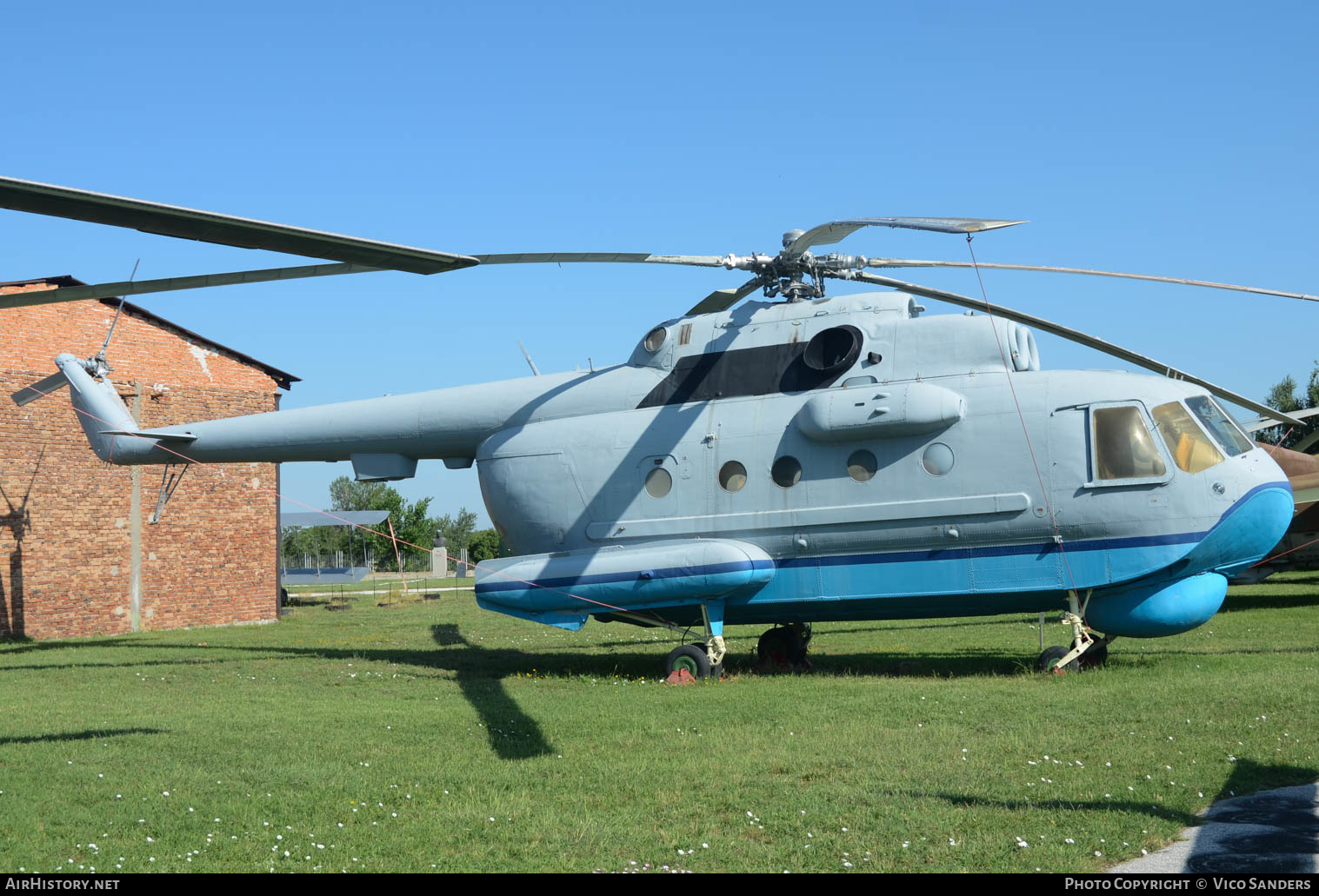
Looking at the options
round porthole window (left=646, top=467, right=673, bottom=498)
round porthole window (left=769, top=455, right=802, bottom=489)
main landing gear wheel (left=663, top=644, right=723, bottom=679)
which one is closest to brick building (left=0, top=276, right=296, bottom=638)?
round porthole window (left=646, top=467, right=673, bottom=498)

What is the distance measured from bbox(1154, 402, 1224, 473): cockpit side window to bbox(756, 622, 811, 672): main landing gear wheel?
17.5ft

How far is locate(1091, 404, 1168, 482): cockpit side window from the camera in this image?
11719 millimetres

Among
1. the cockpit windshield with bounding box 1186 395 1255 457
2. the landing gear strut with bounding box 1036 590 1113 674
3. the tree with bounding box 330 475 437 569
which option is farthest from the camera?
the tree with bounding box 330 475 437 569

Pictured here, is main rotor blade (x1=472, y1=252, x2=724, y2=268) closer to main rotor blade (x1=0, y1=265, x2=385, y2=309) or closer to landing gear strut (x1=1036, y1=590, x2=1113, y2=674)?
main rotor blade (x1=0, y1=265, x2=385, y2=309)

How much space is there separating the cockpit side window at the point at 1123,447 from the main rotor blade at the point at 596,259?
487 centimetres

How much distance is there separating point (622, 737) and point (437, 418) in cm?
713

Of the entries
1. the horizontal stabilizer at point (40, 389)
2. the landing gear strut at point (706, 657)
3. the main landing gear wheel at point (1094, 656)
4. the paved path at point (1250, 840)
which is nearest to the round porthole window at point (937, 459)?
the main landing gear wheel at point (1094, 656)

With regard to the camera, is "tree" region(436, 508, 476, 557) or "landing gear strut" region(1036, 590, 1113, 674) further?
"tree" region(436, 508, 476, 557)

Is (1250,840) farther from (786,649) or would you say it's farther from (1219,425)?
(786,649)

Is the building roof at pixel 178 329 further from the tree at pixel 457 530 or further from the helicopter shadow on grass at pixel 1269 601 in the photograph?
the tree at pixel 457 530

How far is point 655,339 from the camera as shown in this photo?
1457 centimetres

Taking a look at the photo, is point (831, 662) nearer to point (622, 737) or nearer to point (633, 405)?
point (633, 405)

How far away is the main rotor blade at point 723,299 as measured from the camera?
14.5m
